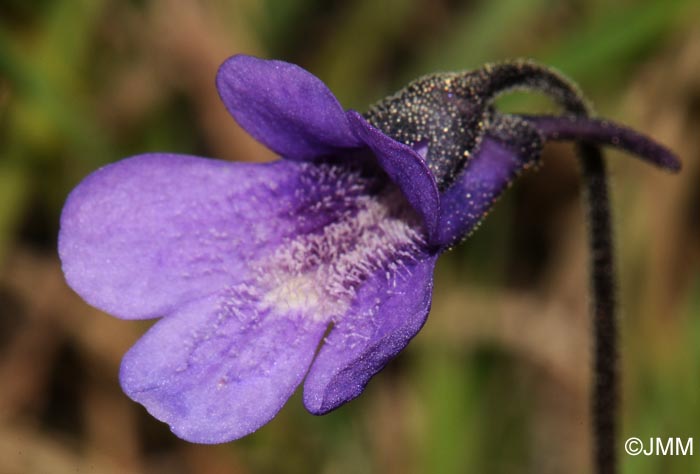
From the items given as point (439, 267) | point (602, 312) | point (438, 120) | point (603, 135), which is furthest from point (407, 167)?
point (439, 267)

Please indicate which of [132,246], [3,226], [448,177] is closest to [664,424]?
[448,177]

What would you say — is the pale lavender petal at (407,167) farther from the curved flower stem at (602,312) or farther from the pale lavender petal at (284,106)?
the curved flower stem at (602,312)

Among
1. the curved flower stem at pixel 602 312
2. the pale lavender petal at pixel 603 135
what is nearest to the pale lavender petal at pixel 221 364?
the pale lavender petal at pixel 603 135

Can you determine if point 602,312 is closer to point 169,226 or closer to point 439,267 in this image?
point 169,226

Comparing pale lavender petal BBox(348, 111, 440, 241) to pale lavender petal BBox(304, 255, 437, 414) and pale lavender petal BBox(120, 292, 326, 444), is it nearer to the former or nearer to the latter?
pale lavender petal BBox(304, 255, 437, 414)

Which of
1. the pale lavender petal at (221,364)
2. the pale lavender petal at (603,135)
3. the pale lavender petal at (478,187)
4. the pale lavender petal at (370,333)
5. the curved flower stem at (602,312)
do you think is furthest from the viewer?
the curved flower stem at (602,312)
